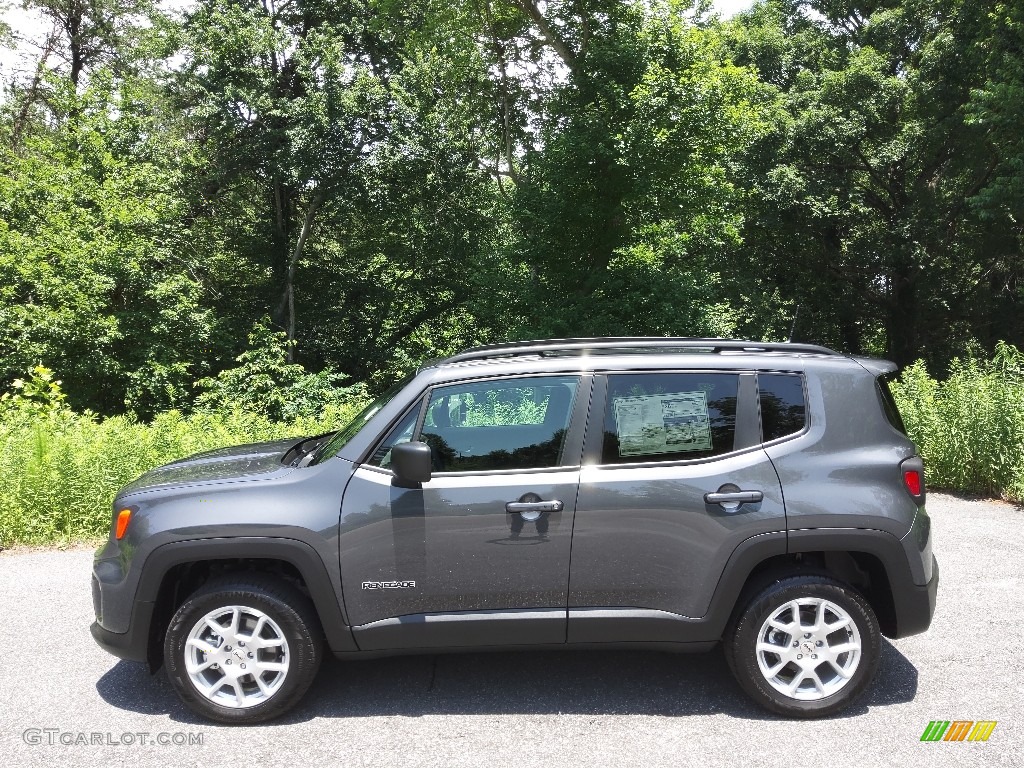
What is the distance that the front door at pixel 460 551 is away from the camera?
149 inches

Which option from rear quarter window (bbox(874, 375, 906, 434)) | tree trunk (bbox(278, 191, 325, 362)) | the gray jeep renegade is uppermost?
tree trunk (bbox(278, 191, 325, 362))

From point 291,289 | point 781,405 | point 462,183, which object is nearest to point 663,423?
point 781,405

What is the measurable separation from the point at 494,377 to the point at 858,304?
1130 inches

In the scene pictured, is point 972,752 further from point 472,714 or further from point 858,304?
point 858,304

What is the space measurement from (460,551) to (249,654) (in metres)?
1.15

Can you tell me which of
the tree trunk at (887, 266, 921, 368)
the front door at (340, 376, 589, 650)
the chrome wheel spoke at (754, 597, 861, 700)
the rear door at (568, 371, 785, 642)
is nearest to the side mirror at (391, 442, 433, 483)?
the front door at (340, 376, 589, 650)

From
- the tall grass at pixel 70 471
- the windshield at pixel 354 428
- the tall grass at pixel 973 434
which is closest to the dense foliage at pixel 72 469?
the tall grass at pixel 70 471

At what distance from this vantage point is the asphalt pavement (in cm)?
353

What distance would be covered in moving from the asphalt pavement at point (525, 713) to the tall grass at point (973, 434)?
3912 millimetres

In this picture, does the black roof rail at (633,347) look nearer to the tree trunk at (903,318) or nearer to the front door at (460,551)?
the front door at (460,551)

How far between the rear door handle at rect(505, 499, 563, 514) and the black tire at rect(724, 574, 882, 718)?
3.49ft

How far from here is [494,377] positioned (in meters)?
4.02

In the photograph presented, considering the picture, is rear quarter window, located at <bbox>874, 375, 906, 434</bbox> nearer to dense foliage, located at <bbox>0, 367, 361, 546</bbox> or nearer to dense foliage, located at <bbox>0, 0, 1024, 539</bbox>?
dense foliage, located at <bbox>0, 367, 361, 546</bbox>

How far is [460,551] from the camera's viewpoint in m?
3.80
